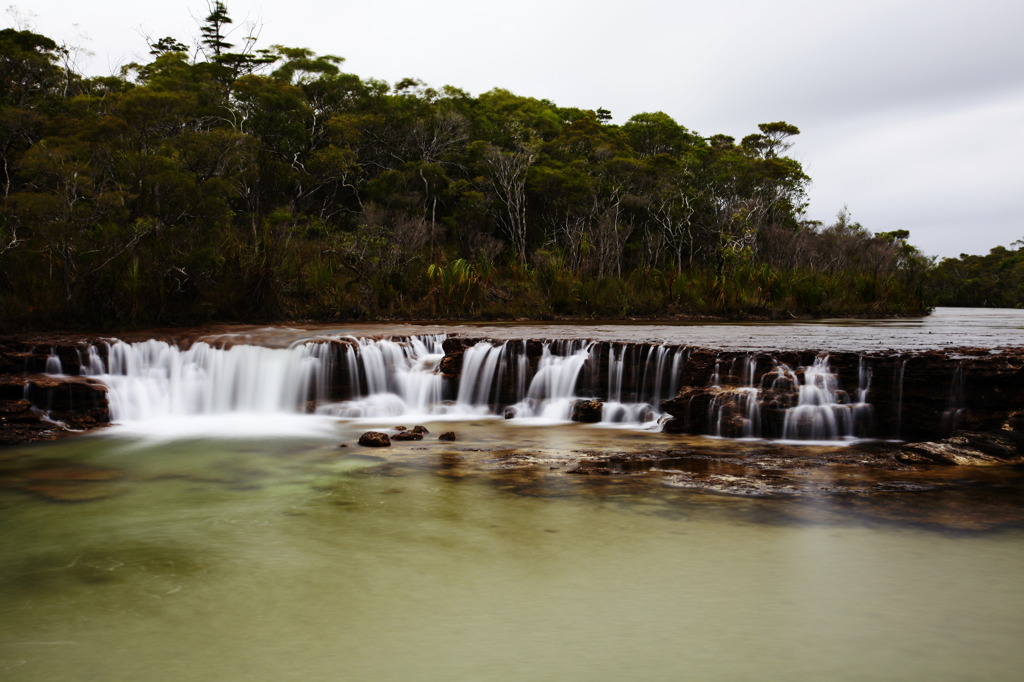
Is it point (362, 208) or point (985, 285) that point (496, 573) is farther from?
point (985, 285)

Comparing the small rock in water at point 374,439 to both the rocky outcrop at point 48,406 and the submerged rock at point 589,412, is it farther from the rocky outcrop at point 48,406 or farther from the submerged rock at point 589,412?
the rocky outcrop at point 48,406

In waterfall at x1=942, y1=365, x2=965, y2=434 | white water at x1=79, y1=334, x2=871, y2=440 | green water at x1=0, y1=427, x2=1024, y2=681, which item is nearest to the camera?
green water at x1=0, y1=427, x2=1024, y2=681

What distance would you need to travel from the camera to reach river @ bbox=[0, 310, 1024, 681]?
3.56 metres

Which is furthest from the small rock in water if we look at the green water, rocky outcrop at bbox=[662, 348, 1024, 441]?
rocky outcrop at bbox=[662, 348, 1024, 441]

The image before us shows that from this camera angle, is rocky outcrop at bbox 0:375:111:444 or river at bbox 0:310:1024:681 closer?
river at bbox 0:310:1024:681

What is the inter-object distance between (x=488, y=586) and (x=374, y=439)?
4.30 meters

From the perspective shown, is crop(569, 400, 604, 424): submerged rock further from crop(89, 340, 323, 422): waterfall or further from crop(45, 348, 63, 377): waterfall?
crop(45, 348, 63, 377): waterfall

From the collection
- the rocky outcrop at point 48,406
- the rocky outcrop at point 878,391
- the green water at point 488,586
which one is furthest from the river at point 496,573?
the rocky outcrop at point 48,406

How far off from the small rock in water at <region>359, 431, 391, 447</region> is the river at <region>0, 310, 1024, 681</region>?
73cm

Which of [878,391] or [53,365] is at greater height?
[878,391]

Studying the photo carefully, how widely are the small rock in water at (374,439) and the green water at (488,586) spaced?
64.1 inches

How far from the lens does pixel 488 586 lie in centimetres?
448

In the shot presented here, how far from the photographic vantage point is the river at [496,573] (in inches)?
140

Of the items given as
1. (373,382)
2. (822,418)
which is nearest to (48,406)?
(373,382)
